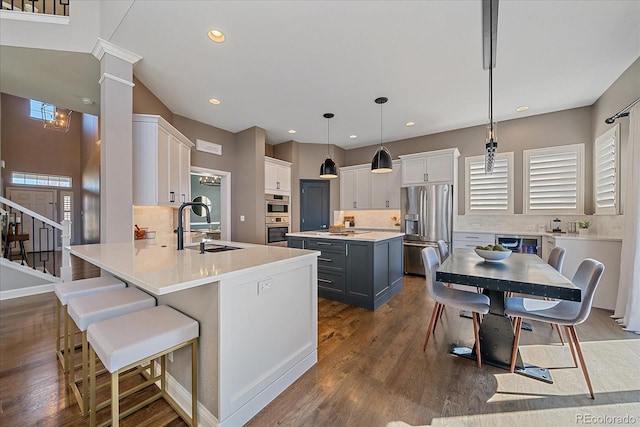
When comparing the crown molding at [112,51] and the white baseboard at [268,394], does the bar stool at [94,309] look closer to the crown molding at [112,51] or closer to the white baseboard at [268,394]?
the white baseboard at [268,394]

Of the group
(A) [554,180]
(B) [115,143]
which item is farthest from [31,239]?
(A) [554,180]

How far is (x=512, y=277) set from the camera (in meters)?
1.81

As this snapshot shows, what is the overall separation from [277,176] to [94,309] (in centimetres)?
428

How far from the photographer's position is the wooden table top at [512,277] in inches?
63.2

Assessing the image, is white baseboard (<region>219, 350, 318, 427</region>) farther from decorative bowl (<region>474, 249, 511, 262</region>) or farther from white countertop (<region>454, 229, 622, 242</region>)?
white countertop (<region>454, 229, 622, 242</region>)

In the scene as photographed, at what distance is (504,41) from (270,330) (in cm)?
334

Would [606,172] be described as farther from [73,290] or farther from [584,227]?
[73,290]

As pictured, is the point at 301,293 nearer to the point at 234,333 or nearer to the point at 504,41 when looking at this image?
the point at 234,333

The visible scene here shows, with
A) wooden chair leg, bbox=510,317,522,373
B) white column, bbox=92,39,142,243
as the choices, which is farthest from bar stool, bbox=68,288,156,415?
wooden chair leg, bbox=510,317,522,373

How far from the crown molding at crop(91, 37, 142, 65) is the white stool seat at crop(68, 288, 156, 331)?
251cm

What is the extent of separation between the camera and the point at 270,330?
1688 mm

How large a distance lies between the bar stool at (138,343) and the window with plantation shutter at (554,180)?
5.38 metres

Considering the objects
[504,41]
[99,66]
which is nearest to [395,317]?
[504,41]

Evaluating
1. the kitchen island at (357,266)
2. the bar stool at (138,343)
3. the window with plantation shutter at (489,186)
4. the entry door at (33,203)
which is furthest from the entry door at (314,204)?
the entry door at (33,203)
